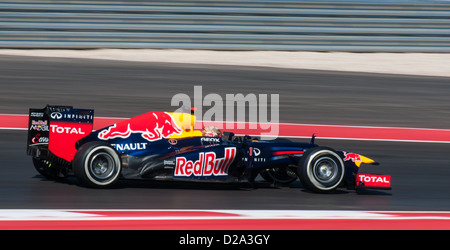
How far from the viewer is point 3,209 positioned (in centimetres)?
576

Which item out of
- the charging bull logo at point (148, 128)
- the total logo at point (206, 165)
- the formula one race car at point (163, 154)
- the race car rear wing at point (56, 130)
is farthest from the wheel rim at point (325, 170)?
the race car rear wing at point (56, 130)

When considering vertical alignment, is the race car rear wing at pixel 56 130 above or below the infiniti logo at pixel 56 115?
below

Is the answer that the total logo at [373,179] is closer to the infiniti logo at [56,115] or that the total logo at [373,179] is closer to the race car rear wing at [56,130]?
the race car rear wing at [56,130]

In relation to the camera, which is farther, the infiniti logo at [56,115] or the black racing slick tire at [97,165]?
the infiniti logo at [56,115]

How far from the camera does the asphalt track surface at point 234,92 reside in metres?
6.50

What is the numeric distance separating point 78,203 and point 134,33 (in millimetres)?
9445

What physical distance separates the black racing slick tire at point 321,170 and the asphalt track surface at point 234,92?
13 centimetres

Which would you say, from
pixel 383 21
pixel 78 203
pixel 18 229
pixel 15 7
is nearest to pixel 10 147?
pixel 78 203

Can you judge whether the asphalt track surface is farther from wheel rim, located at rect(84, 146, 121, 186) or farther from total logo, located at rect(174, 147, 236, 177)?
total logo, located at rect(174, 147, 236, 177)

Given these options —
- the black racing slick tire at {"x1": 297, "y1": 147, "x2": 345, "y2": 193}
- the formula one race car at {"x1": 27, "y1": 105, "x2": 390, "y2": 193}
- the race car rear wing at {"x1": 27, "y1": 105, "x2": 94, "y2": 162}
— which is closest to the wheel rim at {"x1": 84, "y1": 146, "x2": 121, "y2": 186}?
the formula one race car at {"x1": 27, "y1": 105, "x2": 390, "y2": 193}

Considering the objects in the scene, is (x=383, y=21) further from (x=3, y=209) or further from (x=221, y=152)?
(x=3, y=209)

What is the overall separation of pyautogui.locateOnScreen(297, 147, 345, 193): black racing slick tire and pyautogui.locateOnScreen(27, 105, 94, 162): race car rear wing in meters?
2.23

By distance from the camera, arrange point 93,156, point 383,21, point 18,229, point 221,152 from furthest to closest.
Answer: point 383,21 → point 221,152 → point 93,156 → point 18,229

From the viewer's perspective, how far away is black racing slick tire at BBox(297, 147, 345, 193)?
6.75 meters
